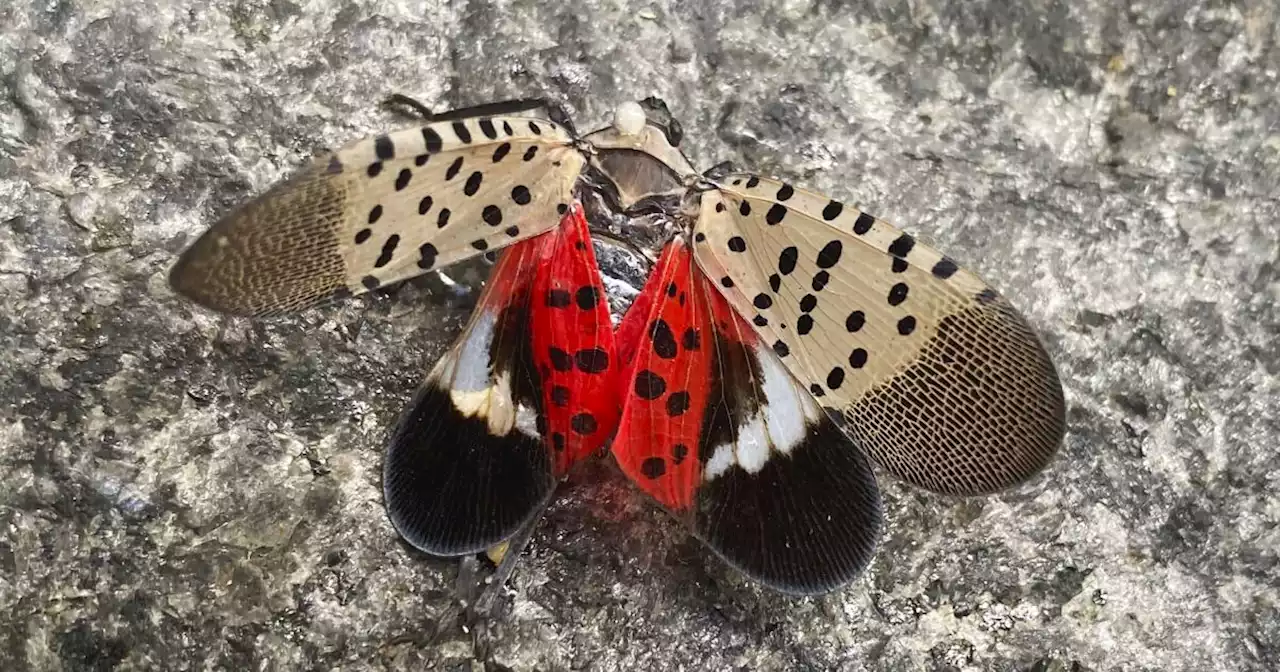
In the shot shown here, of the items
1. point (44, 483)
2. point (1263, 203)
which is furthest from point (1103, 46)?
point (44, 483)

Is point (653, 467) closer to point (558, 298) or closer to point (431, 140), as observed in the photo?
point (558, 298)

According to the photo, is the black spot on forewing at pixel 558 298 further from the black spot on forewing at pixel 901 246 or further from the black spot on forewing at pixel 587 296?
the black spot on forewing at pixel 901 246

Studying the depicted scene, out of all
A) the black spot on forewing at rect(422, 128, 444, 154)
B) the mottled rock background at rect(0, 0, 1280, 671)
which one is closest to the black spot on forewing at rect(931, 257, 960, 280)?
the mottled rock background at rect(0, 0, 1280, 671)

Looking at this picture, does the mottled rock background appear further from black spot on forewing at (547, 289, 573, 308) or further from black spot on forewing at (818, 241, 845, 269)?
black spot on forewing at (818, 241, 845, 269)

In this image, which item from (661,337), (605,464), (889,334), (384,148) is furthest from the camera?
(605,464)

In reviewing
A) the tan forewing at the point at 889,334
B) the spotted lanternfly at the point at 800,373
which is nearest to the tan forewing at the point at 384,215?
the spotted lanternfly at the point at 800,373

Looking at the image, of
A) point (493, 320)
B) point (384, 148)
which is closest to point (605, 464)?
point (493, 320)
